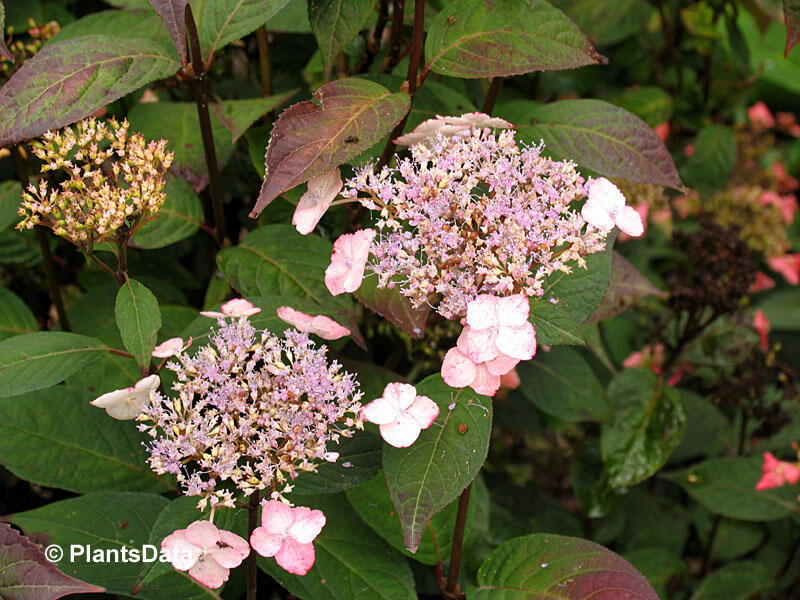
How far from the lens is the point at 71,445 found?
4.01 ft

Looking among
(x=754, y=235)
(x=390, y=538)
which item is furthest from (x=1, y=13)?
(x=754, y=235)

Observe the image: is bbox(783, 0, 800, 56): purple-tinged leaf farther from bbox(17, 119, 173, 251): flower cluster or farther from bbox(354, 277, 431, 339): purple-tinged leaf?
bbox(17, 119, 173, 251): flower cluster

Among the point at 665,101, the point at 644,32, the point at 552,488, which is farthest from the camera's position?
the point at 552,488

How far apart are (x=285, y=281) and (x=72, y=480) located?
457mm

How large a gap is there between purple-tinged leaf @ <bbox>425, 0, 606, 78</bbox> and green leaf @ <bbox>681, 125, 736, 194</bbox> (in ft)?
3.98

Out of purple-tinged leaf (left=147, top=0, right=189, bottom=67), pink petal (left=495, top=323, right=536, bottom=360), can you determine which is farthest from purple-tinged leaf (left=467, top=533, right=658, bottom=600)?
purple-tinged leaf (left=147, top=0, right=189, bottom=67)

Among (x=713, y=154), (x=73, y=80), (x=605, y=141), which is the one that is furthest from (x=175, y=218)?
(x=713, y=154)

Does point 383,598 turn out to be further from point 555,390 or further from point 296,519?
point 555,390

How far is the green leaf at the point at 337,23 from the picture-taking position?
1.19m

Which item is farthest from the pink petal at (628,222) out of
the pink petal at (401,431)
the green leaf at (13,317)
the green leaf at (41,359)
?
the green leaf at (13,317)

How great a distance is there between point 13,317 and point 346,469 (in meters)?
0.77

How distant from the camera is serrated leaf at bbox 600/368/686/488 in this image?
5.16ft

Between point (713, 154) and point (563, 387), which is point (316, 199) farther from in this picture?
point (713, 154)

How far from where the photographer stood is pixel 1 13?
113 cm
